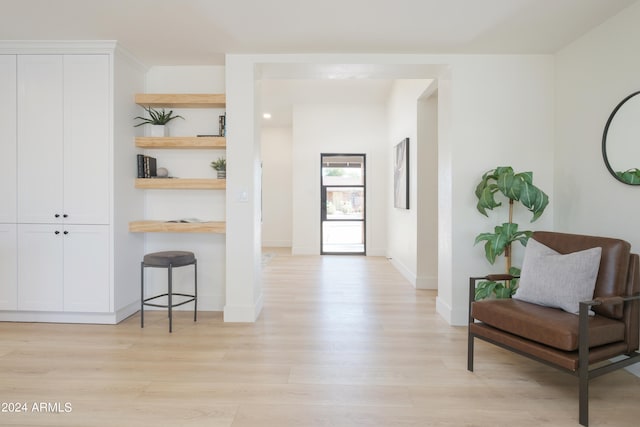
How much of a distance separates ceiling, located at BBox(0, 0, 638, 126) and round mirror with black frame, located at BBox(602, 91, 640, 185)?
71 cm

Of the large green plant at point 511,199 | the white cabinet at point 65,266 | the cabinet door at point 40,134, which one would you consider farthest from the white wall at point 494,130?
the cabinet door at point 40,134

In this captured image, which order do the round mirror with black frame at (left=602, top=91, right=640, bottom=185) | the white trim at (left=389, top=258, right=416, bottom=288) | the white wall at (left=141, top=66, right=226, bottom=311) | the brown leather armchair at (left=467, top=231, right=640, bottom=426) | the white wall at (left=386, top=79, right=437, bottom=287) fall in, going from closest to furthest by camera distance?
the brown leather armchair at (left=467, top=231, right=640, bottom=426) < the round mirror with black frame at (left=602, top=91, right=640, bottom=185) < the white wall at (left=141, top=66, right=226, bottom=311) < the white wall at (left=386, top=79, right=437, bottom=287) < the white trim at (left=389, top=258, right=416, bottom=288)

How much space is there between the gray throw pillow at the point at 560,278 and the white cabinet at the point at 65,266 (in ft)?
11.2

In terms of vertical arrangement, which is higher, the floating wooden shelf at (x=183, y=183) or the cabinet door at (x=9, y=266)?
the floating wooden shelf at (x=183, y=183)

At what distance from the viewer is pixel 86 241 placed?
10.9 ft

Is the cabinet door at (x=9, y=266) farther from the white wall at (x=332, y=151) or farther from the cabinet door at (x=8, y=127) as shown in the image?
the white wall at (x=332, y=151)

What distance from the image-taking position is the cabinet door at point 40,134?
3326 mm

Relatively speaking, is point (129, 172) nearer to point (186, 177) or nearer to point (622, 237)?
point (186, 177)

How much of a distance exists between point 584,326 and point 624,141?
1.49 meters

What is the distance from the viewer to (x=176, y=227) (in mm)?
3475

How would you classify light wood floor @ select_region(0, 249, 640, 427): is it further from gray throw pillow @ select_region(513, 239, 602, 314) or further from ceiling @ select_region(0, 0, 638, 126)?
ceiling @ select_region(0, 0, 638, 126)

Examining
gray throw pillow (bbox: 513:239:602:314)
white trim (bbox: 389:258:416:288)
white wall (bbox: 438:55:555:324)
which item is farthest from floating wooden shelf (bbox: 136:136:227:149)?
white trim (bbox: 389:258:416:288)

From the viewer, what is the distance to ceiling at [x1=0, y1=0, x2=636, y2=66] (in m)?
2.59

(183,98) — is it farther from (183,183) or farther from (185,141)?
(183,183)
